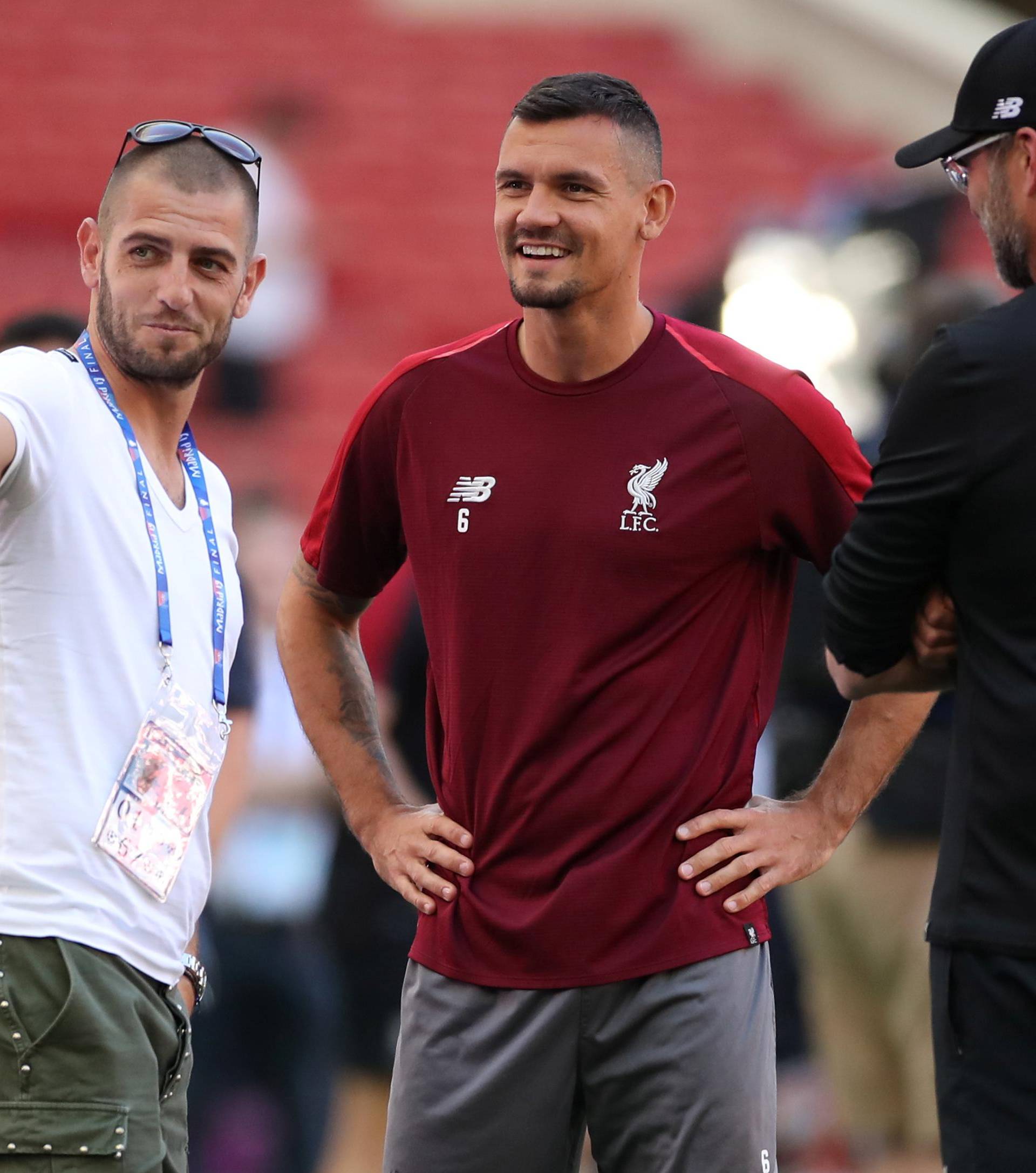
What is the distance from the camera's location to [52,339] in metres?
3.72

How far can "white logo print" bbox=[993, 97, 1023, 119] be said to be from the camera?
2047 mm

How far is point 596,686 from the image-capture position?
7.88 feet

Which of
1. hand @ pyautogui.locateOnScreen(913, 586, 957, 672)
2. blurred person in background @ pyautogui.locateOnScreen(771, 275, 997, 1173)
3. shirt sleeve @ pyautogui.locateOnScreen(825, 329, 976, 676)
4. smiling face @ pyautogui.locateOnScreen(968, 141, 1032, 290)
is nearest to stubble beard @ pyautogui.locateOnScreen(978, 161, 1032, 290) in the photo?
smiling face @ pyautogui.locateOnScreen(968, 141, 1032, 290)

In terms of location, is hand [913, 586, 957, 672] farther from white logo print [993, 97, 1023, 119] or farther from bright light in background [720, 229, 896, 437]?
bright light in background [720, 229, 896, 437]

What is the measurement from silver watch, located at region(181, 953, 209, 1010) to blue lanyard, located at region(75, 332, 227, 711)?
0.37m

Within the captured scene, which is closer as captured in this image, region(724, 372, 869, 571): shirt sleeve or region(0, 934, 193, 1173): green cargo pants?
region(0, 934, 193, 1173): green cargo pants

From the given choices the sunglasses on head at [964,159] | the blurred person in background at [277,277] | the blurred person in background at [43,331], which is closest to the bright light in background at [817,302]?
the blurred person in background at [277,277]

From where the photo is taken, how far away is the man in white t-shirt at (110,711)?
2182 mm

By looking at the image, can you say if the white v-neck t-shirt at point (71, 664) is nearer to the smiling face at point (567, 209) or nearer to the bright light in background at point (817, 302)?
the smiling face at point (567, 209)

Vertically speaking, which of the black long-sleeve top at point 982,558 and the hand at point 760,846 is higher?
the black long-sleeve top at point 982,558

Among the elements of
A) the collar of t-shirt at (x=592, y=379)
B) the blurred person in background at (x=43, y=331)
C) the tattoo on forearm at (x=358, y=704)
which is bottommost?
the tattoo on forearm at (x=358, y=704)

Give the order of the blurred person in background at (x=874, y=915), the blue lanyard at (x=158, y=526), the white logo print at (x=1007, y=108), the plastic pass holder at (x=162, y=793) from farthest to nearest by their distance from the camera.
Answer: the blurred person in background at (x=874, y=915) < the blue lanyard at (x=158, y=526) < the plastic pass holder at (x=162, y=793) < the white logo print at (x=1007, y=108)

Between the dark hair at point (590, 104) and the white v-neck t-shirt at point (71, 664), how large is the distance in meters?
0.79

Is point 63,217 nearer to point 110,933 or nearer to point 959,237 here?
point 959,237
